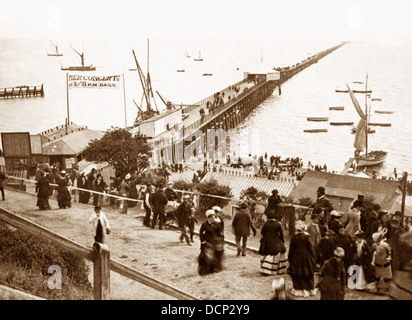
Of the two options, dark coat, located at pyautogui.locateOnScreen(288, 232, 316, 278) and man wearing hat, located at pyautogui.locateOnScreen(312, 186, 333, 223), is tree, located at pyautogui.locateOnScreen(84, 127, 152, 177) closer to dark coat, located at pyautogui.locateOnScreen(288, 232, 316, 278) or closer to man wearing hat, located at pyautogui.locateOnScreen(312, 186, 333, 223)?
man wearing hat, located at pyautogui.locateOnScreen(312, 186, 333, 223)

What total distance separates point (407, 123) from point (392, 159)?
1820 centimetres

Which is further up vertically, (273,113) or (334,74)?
(334,74)

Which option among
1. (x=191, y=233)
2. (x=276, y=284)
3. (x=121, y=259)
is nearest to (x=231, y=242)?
(x=191, y=233)

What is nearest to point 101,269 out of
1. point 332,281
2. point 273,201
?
point 332,281

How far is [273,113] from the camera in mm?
69188

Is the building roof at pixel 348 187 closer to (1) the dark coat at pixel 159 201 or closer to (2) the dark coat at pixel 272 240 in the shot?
(1) the dark coat at pixel 159 201

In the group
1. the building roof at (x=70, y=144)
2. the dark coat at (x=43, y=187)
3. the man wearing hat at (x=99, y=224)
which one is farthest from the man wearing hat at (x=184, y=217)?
the building roof at (x=70, y=144)

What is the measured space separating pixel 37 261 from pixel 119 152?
13.7 m

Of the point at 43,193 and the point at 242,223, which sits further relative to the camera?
the point at 43,193

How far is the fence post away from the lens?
3723 millimetres

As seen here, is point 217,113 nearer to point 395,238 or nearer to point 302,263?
point 395,238

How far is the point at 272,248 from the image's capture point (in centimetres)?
638

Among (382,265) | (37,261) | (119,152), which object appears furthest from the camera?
(119,152)
